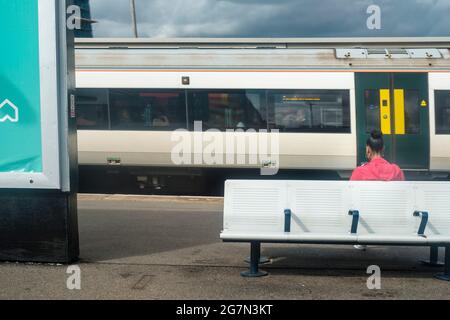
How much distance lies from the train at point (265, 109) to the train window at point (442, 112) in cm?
2

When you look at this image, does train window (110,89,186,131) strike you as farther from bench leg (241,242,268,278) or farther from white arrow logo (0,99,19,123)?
bench leg (241,242,268,278)

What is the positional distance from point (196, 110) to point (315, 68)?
111 inches

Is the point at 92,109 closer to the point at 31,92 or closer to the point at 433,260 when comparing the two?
the point at 31,92

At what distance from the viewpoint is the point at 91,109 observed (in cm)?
1370

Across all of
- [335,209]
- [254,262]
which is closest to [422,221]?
[335,209]

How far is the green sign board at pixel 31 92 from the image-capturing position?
6035 mm

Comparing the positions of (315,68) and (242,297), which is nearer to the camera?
(242,297)

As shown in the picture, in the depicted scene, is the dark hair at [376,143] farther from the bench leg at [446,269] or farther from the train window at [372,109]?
the train window at [372,109]

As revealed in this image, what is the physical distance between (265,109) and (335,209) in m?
7.56

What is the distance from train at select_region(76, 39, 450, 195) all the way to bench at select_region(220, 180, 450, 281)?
7.19 meters

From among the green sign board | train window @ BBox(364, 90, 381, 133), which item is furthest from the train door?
the green sign board

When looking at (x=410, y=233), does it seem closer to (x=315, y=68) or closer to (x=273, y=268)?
(x=273, y=268)

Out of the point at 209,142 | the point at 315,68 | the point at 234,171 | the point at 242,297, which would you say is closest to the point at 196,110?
the point at 209,142
